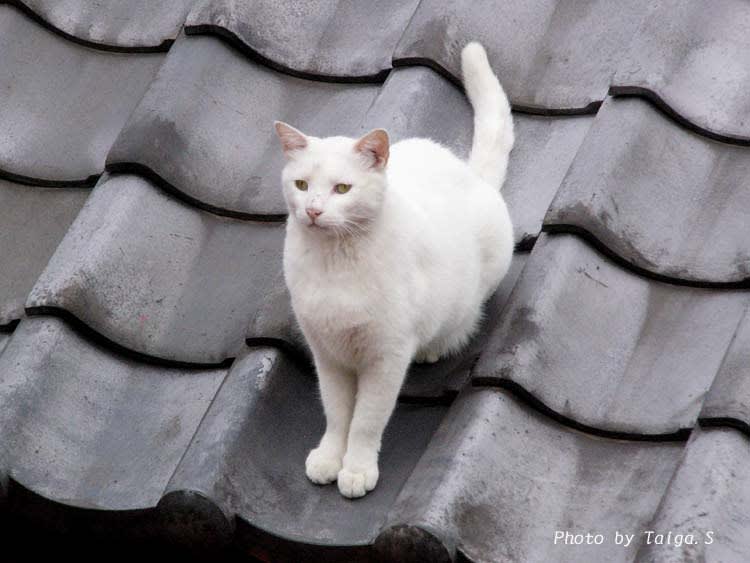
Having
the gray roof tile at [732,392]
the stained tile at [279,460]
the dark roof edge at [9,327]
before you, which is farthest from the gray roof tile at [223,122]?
the gray roof tile at [732,392]

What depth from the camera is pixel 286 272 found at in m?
2.30

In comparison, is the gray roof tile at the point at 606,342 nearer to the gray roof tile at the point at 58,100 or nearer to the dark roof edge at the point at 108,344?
the dark roof edge at the point at 108,344

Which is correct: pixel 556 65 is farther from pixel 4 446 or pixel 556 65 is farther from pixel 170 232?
pixel 4 446

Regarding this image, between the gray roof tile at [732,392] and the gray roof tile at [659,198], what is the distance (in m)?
0.27

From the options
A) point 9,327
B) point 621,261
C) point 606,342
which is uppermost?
point 621,261

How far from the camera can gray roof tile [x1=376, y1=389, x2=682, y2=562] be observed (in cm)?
186

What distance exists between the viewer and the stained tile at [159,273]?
95.7 inches

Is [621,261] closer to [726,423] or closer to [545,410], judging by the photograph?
[545,410]

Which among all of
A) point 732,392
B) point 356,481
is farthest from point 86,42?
point 732,392

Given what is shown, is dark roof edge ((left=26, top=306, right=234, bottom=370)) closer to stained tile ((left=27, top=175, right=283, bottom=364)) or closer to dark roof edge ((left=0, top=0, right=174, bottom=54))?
stained tile ((left=27, top=175, right=283, bottom=364))

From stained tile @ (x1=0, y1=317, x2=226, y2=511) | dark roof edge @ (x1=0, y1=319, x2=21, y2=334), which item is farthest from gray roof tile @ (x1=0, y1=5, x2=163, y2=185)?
stained tile @ (x1=0, y1=317, x2=226, y2=511)

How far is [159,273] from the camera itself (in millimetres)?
2549

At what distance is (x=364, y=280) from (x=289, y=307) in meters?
0.18

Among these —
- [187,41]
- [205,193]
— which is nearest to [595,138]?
[205,193]
